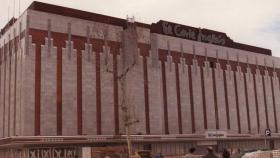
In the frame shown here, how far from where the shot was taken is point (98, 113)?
54.2 metres

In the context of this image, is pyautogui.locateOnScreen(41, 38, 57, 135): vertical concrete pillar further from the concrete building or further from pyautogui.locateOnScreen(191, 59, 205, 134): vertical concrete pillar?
pyautogui.locateOnScreen(191, 59, 205, 134): vertical concrete pillar

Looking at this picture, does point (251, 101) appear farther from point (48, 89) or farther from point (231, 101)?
point (48, 89)

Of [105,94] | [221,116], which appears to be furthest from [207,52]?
[105,94]

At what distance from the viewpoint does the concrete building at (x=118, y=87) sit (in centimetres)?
5012

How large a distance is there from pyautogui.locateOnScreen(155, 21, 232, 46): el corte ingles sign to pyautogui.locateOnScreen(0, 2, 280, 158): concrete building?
0.17 meters

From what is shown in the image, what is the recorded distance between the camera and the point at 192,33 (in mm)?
68125

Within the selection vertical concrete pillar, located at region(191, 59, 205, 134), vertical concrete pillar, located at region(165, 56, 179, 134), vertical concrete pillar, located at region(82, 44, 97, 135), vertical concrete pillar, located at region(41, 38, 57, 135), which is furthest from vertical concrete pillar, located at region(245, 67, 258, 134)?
vertical concrete pillar, located at region(41, 38, 57, 135)

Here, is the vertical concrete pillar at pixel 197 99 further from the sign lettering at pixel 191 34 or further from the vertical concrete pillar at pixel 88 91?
the vertical concrete pillar at pixel 88 91

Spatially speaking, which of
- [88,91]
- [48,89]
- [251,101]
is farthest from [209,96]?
[48,89]

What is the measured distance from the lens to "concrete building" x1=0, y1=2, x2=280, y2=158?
50125mm

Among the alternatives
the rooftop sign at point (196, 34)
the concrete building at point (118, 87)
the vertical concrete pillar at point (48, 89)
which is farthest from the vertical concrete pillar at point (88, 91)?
the rooftop sign at point (196, 34)

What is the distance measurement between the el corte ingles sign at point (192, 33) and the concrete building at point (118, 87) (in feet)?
0.56

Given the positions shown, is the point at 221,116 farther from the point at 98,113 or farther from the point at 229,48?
the point at 98,113

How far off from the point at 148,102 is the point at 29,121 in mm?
16959
